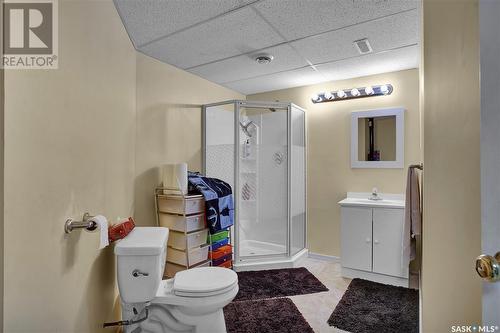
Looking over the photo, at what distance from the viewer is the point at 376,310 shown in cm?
211

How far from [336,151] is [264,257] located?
1.57 m

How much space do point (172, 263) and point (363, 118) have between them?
2650mm

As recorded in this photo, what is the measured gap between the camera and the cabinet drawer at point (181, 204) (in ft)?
7.90

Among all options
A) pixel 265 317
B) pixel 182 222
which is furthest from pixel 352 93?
pixel 265 317

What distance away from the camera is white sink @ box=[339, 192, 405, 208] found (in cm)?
264

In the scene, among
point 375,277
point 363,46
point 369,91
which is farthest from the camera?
point 369,91

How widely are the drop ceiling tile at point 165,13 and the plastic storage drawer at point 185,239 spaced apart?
1754 millimetres

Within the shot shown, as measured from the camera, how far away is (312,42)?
89.7 inches

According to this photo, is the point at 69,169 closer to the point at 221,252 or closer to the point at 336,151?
the point at 221,252

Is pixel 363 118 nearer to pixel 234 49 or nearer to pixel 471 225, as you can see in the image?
pixel 234 49

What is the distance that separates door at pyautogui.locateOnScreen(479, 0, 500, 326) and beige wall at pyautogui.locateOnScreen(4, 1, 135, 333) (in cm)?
127

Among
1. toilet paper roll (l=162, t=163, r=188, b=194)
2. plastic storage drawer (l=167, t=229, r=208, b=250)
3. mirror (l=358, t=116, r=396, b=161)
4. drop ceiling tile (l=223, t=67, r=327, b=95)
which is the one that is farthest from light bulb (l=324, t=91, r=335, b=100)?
plastic storage drawer (l=167, t=229, r=208, b=250)

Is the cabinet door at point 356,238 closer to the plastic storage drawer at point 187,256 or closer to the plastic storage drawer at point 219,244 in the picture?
the plastic storage drawer at point 219,244

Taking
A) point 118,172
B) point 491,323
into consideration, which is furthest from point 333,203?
point 491,323
